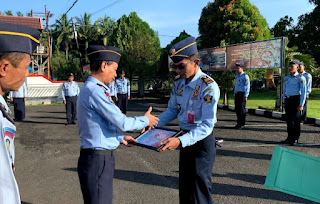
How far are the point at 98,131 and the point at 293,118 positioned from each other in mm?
5528

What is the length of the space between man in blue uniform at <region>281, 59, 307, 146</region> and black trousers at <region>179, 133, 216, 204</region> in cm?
448

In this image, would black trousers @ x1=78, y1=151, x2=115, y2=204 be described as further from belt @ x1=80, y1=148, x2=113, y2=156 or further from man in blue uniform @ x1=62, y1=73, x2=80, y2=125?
man in blue uniform @ x1=62, y1=73, x2=80, y2=125

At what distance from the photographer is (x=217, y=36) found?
17.7m

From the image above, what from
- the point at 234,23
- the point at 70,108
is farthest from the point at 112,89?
the point at 234,23

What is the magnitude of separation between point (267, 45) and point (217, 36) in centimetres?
717

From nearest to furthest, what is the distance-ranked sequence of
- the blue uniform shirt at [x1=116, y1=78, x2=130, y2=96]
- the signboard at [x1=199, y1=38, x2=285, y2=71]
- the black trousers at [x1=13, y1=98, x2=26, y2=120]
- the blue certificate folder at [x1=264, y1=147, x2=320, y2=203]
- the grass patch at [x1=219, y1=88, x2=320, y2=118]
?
the blue certificate folder at [x1=264, y1=147, x2=320, y2=203]
the black trousers at [x1=13, y1=98, x2=26, y2=120]
the signboard at [x1=199, y1=38, x2=285, y2=71]
the grass patch at [x1=219, y1=88, x2=320, y2=118]
the blue uniform shirt at [x1=116, y1=78, x2=130, y2=96]

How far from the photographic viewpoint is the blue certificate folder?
1.55 metres

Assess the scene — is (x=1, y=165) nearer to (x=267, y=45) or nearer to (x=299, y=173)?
(x=299, y=173)

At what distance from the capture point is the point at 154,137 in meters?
2.44

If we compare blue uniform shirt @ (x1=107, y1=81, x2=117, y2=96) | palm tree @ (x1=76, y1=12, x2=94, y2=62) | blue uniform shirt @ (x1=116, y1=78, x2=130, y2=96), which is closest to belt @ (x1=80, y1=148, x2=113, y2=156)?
blue uniform shirt @ (x1=107, y1=81, x2=117, y2=96)

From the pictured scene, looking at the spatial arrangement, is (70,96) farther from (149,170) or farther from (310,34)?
(310,34)

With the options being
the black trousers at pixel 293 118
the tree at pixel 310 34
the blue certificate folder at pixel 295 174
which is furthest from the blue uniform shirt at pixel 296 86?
the tree at pixel 310 34

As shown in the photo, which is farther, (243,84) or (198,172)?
(243,84)

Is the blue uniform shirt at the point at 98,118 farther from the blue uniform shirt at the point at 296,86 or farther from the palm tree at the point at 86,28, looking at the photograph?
the palm tree at the point at 86,28
